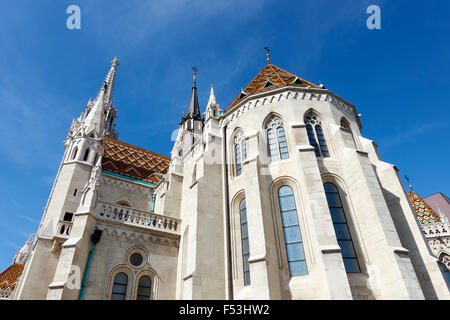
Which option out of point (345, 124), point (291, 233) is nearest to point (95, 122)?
point (291, 233)

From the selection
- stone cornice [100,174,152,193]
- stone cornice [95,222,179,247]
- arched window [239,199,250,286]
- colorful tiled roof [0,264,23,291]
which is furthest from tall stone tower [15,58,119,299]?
colorful tiled roof [0,264,23,291]

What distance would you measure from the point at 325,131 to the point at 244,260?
24.0 feet

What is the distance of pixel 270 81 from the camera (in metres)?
17.2

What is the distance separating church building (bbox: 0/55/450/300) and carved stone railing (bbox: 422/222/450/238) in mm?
10637

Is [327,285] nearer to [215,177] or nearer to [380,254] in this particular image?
[380,254]

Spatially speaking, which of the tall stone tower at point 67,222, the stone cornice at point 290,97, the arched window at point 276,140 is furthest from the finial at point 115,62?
the arched window at point 276,140

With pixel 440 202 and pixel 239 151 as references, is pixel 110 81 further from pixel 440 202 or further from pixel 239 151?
pixel 440 202

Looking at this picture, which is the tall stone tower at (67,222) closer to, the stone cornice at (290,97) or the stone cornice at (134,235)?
the stone cornice at (134,235)

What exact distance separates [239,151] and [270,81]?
17.4 feet

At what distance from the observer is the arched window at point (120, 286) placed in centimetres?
1170

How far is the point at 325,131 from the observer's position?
13.9 meters

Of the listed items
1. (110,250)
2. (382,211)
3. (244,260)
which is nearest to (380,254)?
(382,211)

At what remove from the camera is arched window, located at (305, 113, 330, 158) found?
13.4m

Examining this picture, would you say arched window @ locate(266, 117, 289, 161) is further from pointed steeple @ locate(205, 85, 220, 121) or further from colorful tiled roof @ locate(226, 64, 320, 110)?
pointed steeple @ locate(205, 85, 220, 121)
